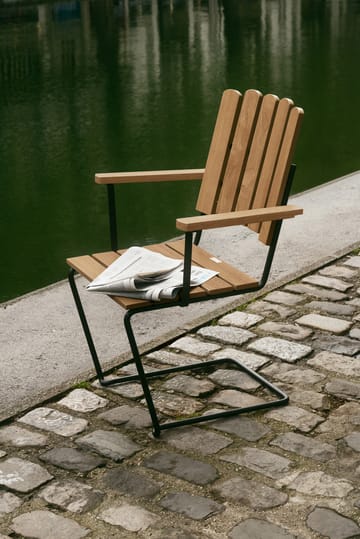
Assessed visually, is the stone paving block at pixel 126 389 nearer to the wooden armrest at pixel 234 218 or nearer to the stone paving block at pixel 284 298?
the wooden armrest at pixel 234 218

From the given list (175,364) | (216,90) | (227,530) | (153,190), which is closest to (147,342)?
(175,364)

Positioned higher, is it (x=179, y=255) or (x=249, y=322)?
(x=179, y=255)

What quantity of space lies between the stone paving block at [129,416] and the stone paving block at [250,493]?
1.83 ft

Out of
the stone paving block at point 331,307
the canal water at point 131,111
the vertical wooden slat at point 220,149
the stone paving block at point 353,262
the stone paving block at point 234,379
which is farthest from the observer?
the canal water at point 131,111

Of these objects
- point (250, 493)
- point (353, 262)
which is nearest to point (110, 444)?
point (250, 493)

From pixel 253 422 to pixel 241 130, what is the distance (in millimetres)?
1305

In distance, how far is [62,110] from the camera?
1274 cm

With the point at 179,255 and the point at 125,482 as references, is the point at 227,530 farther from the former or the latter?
the point at 179,255

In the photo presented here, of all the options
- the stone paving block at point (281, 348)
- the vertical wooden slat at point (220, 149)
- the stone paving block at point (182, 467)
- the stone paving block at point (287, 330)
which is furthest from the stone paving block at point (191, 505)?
the vertical wooden slat at point (220, 149)

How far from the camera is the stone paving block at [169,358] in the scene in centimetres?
448

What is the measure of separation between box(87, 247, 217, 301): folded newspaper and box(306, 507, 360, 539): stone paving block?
0.96 metres

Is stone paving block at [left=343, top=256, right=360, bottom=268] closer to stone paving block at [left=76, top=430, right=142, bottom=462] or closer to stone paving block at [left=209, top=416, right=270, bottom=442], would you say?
stone paving block at [left=209, top=416, right=270, bottom=442]

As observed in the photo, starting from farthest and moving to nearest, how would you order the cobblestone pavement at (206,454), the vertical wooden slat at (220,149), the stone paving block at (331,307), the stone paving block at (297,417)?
the stone paving block at (331,307) → the vertical wooden slat at (220,149) → the stone paving block at (297,417) → the cobblestone pavement at (206,454)

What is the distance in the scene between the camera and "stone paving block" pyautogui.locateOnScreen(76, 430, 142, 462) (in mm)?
3682
